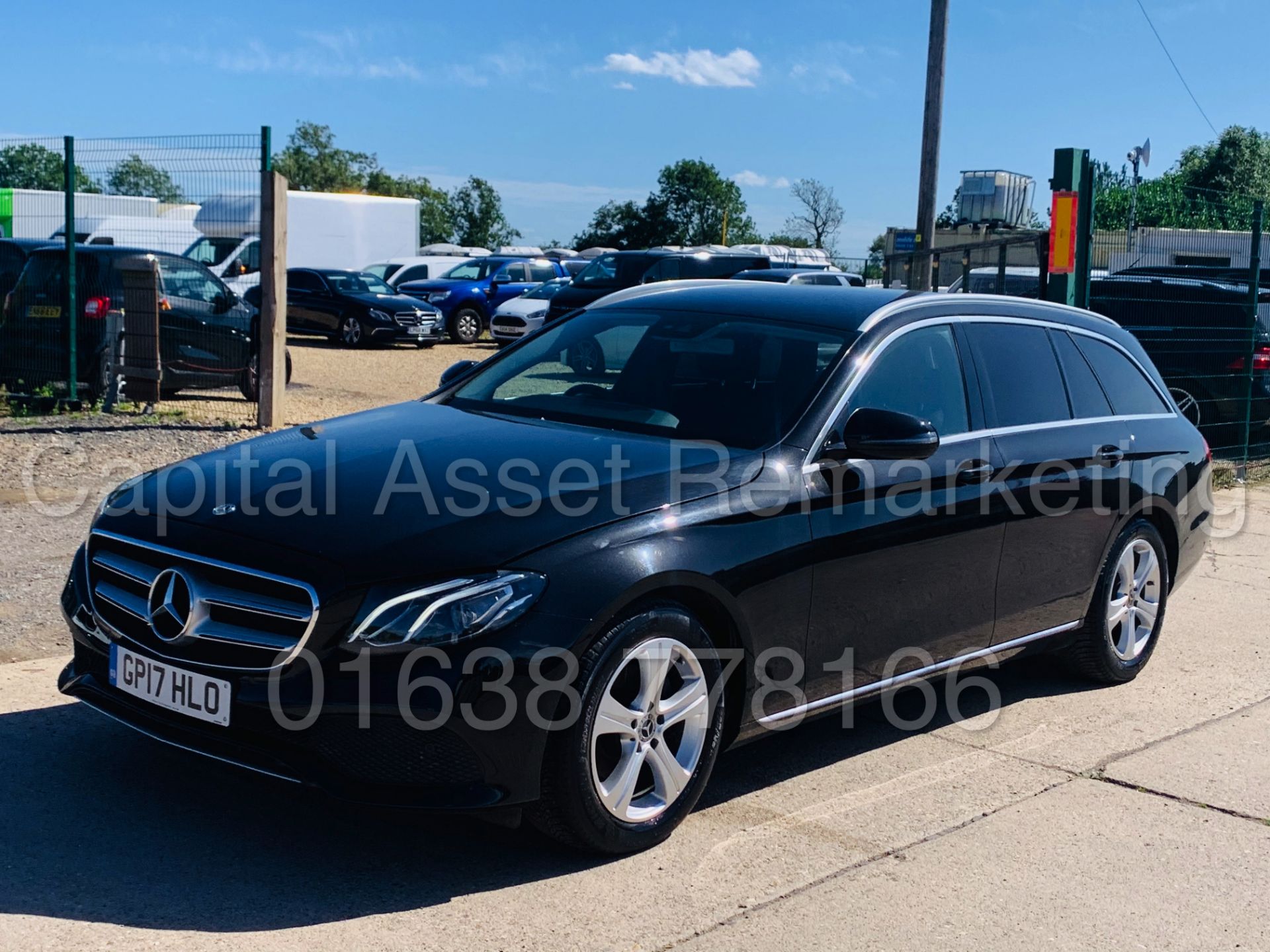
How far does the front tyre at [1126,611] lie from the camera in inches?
239

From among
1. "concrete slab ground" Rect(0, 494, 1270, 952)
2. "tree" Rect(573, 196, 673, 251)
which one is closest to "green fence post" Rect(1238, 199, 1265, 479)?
"concrete slab ground" Rect(0, 494, 1270, 952)

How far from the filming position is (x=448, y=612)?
365 centimetres

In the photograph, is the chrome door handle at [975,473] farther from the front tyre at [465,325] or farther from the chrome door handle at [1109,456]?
the front tyre at [465,325]

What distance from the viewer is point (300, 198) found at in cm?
3719

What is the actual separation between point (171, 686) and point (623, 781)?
1307 millimetres

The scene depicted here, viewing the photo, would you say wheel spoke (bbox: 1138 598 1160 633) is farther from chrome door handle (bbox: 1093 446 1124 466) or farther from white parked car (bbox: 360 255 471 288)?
white parked car (bbox: 360 255 471 288)

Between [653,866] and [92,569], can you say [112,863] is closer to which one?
[92,569]

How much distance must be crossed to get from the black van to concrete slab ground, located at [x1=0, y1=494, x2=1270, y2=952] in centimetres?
1705

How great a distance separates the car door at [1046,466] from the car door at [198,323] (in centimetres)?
951

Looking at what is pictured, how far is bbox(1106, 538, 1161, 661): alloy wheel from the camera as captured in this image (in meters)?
6.16

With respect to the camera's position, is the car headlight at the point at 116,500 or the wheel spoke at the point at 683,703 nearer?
the wheel spoke at the point at 683,703

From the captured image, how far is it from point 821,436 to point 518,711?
1557mm

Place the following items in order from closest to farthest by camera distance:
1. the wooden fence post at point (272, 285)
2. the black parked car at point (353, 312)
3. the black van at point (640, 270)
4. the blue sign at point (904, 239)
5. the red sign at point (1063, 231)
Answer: the wooden fence post at point (272, 285)
the red sign at point (1063, 231)
the black van at point (640, 270)
the black parked car at point (353, 312)
the blue sign at point (904, 239)

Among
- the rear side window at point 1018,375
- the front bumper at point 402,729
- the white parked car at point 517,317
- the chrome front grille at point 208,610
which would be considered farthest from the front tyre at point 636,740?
the white parked car at point 517,317
